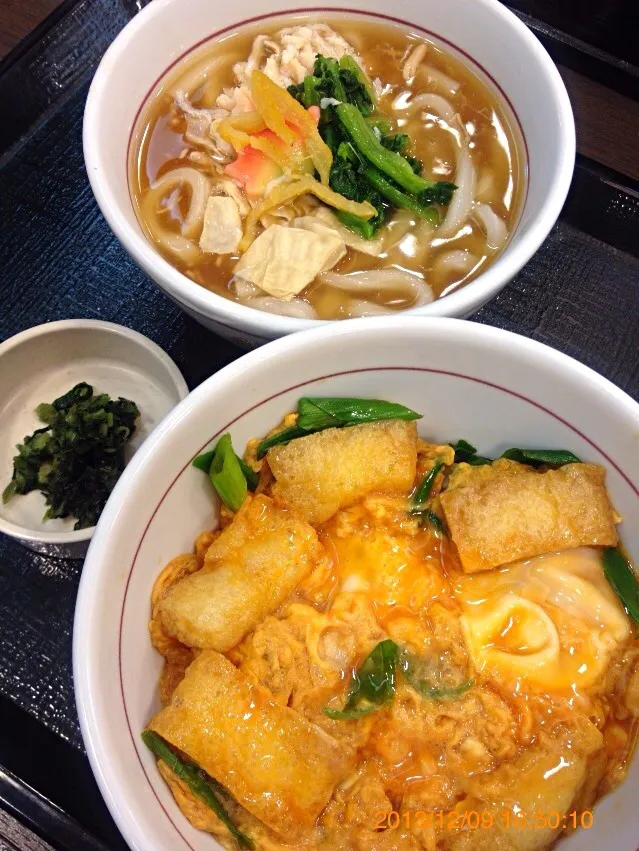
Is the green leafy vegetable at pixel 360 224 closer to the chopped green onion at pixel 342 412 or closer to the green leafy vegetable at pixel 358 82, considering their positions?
the green leafy vegetable at pixel 358 82

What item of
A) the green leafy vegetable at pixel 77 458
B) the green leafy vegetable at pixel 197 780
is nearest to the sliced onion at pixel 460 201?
the green leafy vegetable at pixel 77 458

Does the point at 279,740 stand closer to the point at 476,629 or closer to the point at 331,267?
the point at 476,629

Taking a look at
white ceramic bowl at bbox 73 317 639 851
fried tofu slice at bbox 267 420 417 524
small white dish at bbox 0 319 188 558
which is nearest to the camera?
white ceramic bowl at bbox 73 317 639 851

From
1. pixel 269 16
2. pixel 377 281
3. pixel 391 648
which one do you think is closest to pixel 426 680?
pixel 391 648

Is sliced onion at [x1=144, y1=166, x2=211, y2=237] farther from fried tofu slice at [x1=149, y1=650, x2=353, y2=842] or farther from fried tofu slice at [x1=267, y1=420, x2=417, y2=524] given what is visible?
fried tofu slice at [x1=149, y1=650, x2=353, y2=842]

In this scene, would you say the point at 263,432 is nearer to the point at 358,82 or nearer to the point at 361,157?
the point at 361,157

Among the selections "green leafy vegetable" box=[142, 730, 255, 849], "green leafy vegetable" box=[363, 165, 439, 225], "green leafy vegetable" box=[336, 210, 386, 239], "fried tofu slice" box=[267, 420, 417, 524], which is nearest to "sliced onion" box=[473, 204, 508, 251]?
"green leafy vegetable" box=[363, 165, 439, 225]

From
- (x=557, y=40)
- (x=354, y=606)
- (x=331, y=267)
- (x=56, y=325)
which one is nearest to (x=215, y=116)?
(x=331, y=267)
